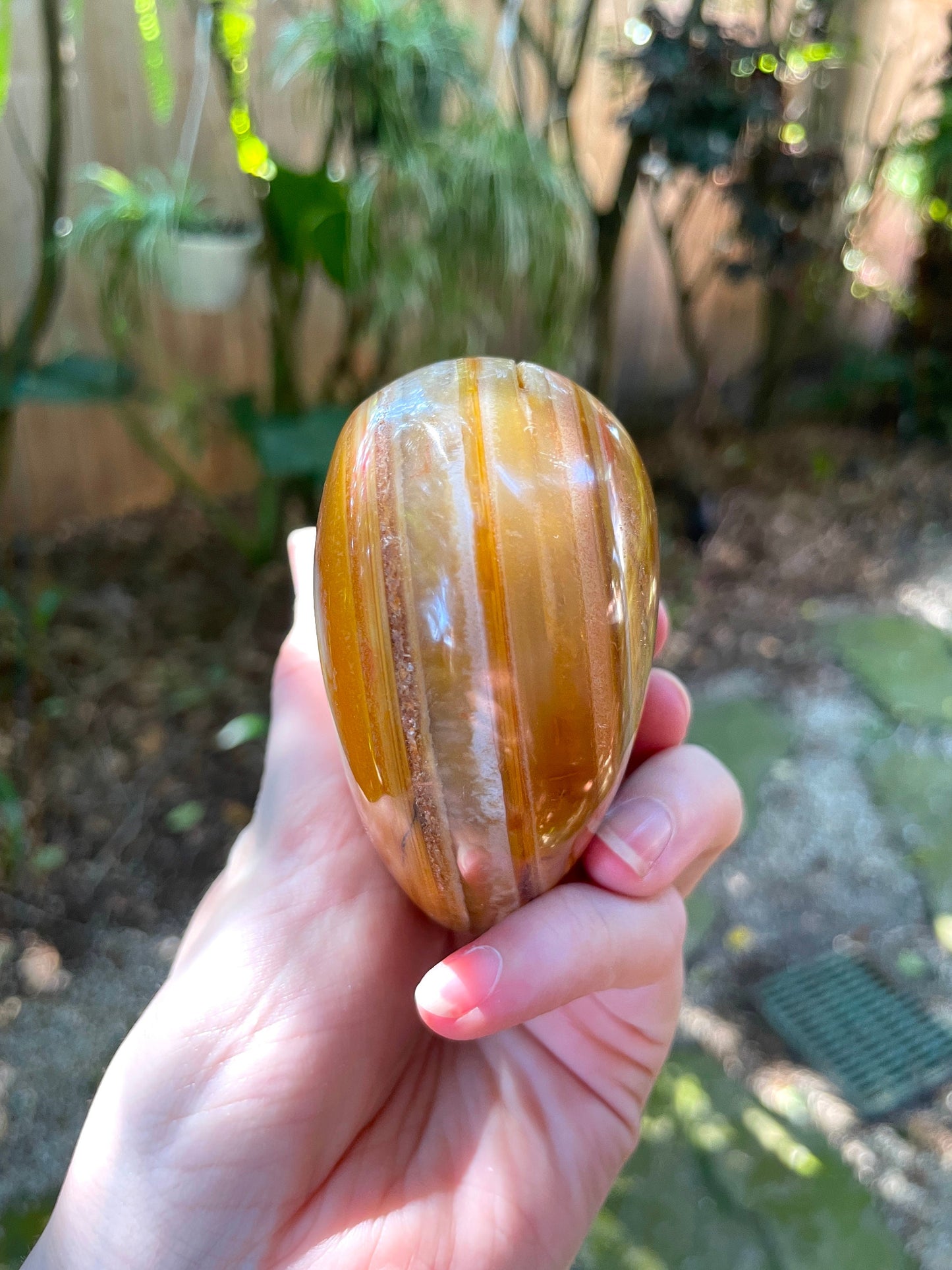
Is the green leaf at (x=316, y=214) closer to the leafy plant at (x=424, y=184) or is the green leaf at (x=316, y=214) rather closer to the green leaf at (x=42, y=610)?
the leafy plant at (x=424, y=184)

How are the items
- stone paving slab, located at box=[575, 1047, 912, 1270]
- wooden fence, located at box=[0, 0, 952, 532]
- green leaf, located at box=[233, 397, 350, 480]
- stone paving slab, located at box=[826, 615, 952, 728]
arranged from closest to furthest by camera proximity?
stone paving slab, located at box=[575, 1047, 912, 1270] < green leaf, located at box=[233, 397, 350, 480] < wooden fence, located at box=[0, 0, 952, 532] < stone paving slab, located at box=[826, 615, 952, 728]

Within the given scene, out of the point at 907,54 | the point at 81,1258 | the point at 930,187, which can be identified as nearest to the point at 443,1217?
the point at 81,1258

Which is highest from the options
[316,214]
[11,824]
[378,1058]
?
[316,214]

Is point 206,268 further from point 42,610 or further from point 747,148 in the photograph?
point 747,148

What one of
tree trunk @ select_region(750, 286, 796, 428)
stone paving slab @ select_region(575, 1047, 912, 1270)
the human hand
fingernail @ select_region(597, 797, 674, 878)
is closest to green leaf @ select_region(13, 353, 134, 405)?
the human hand

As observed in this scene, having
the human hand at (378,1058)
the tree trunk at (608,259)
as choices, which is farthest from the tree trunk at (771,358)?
the human hand at (378,1058)

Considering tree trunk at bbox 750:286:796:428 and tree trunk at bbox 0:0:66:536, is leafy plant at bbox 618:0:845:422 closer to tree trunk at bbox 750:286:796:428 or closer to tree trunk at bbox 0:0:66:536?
tree trunk at bbox 750:286:796:428

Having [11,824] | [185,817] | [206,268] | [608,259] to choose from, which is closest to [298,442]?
[206,268]

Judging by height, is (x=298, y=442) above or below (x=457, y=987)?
below
